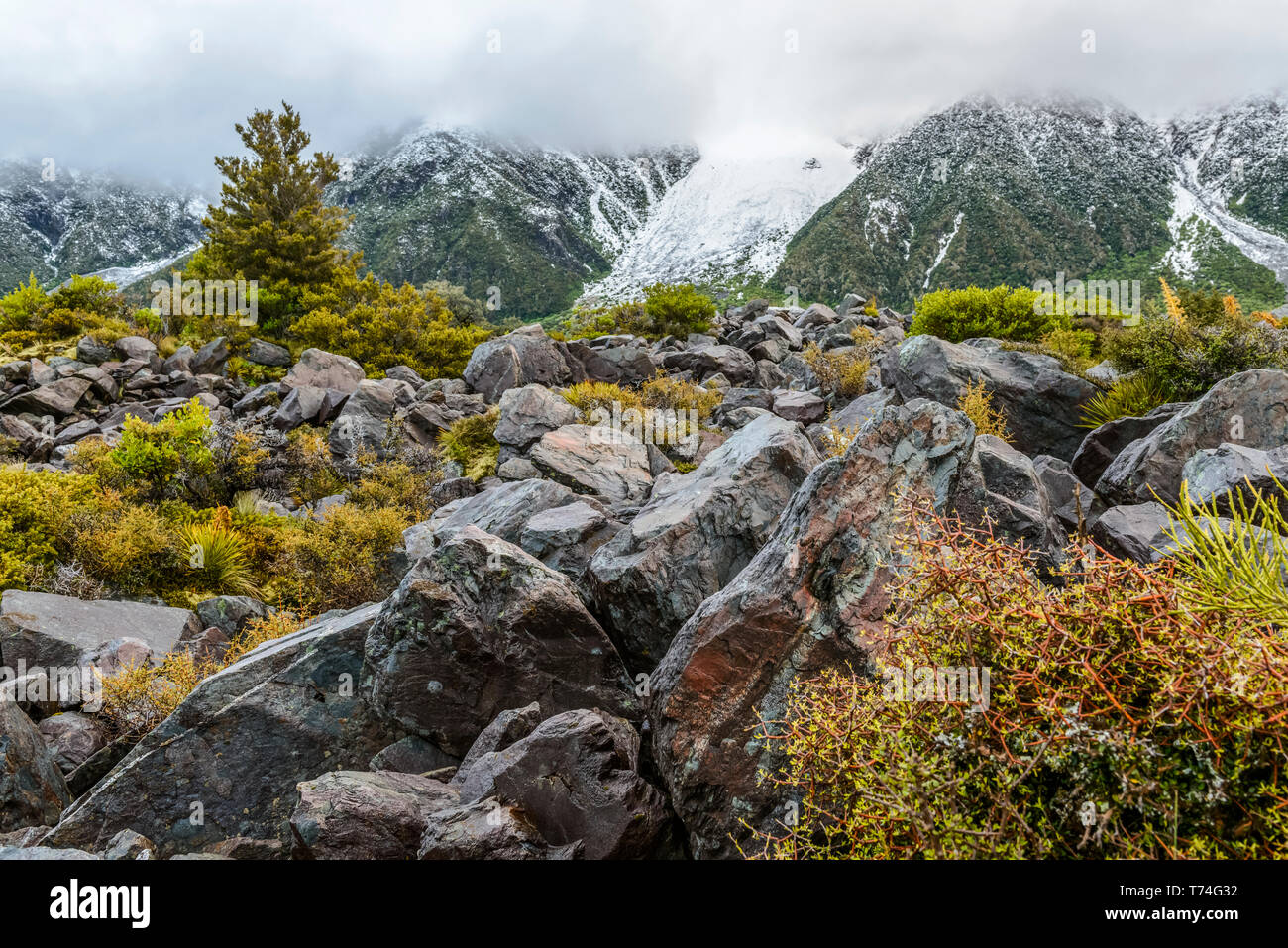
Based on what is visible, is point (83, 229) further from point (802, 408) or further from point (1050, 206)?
point (1050, 206)

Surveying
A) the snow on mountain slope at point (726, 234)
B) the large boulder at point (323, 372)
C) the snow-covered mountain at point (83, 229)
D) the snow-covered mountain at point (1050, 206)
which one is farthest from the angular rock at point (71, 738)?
the snow-covered mountain at point (83, 229)

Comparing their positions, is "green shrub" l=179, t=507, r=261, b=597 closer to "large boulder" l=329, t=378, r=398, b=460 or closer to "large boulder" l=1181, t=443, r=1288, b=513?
"large boulder" l=329, t=378, r=398, b=460

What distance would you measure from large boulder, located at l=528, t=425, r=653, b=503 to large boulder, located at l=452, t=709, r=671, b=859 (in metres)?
5.80

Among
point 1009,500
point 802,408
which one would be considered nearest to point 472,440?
point 802,408

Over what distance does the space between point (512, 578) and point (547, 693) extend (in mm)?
977

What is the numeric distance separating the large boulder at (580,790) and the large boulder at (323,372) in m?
16.5

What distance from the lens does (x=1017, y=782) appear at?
1771mm

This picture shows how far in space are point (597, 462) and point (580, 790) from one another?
7.84 metres

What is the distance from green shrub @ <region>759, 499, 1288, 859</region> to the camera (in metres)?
1.62

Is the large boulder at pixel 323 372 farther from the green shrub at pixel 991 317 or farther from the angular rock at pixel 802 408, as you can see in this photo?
the green shrub at pixel 991 317

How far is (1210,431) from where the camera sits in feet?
25.7

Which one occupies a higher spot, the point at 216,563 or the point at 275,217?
the point at 275,217

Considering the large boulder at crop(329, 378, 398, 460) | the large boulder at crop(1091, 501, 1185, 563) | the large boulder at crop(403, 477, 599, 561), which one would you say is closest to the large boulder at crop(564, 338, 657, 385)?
the large boulder at crop(329, 378, 398, 460)
